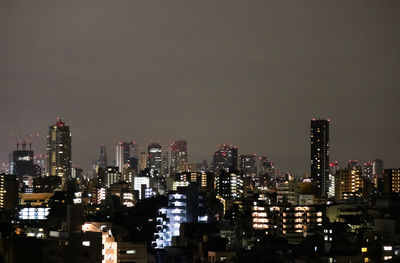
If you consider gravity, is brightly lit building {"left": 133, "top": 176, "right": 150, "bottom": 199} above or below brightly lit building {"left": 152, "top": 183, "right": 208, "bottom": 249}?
above

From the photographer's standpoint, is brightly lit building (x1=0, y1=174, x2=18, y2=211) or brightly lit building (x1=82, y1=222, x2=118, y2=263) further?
brightly lit building (x1=0, y1=174, x2=18, y2=211)

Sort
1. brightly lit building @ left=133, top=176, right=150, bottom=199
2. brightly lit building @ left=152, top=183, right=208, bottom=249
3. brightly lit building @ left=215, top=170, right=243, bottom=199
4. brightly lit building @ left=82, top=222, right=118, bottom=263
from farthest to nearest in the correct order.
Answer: brightly lit building @ left=133, top=176, right=150, bottom=199 → brightly lit building @ left=215, top=170, right=243, bottom=199 → brightly lit building @ left=152, top=183, right=208, bottom=249 → brightly lit building @ left=82, top=222, right=118, bottom=263

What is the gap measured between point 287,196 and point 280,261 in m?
34.5

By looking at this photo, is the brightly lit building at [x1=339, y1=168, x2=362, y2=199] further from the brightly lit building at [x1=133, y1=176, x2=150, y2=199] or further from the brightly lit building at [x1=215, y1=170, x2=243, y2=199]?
the brightly lit building at [x1=133, y1=176, x2=150, y2=199]

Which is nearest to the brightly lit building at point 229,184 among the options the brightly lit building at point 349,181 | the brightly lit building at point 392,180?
the brightly lit building at point 349,181

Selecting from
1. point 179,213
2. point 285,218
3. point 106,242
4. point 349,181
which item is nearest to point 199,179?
point 349,181

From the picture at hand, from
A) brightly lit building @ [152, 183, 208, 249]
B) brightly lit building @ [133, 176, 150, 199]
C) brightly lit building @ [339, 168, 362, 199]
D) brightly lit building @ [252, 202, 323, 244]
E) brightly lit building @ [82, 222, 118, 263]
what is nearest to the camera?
brightly lit building @ [82, 222, 118, 263]

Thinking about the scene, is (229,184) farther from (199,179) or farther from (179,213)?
(179,213)

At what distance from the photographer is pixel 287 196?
5734 centimetres

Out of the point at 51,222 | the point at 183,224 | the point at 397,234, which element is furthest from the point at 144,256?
the point at 51,222

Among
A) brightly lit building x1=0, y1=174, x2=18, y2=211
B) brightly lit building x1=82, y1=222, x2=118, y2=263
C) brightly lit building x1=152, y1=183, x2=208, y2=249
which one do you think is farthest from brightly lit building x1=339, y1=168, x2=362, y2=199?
brightly lit building x1=82, y1=222, x2=118, y2=263

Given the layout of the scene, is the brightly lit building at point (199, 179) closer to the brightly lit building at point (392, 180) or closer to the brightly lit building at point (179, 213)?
the brightly lit building at point (392, 180)

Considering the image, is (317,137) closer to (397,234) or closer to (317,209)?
(317,209)

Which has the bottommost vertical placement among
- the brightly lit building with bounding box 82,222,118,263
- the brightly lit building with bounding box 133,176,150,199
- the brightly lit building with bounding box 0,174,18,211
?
the brightly lit building with bounding box 82,222,118,263
